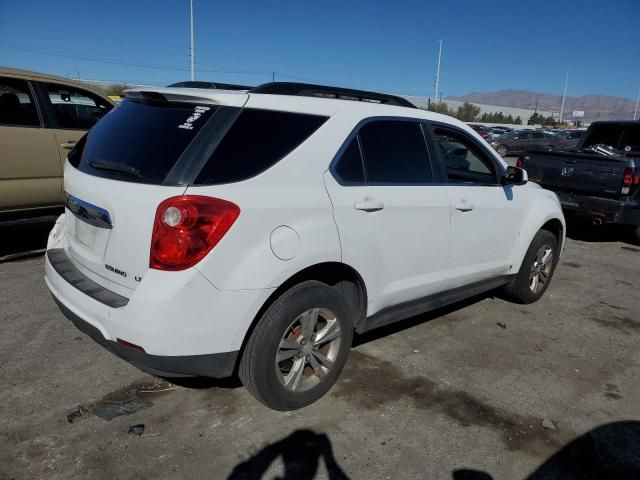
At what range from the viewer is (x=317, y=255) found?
9.19ft

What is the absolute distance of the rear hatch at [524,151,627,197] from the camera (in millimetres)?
7094

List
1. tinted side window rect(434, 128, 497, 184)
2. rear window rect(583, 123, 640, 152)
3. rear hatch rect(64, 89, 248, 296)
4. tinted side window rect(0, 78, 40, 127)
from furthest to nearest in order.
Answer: rear window rect(583, 123, 640, 152), tinted side window rect(0, 78, 40, 127), tinted side window rect(434, 128, 497, 184), rear hatch rect(64, 89, 248, 296)

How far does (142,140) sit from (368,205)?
1324 millimetres

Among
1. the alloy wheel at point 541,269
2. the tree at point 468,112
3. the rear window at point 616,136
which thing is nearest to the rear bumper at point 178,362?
the alloy wheel at point 541,269

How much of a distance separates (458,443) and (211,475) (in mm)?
1330

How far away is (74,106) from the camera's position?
6031 millimetres

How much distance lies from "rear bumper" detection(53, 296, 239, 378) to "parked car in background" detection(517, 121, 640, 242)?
6.36 meters

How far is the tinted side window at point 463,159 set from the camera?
391 centimetres

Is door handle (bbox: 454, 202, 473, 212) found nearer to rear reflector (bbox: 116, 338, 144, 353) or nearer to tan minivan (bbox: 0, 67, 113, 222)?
rear reflector (bbox: 116, 338, 144, 353)

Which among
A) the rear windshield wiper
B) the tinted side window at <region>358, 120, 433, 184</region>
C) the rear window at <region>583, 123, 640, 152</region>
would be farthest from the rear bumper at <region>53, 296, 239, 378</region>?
the rear window at <region>583, 123, 640, 152</region>

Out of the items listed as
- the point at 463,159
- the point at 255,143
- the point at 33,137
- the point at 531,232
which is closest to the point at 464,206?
the point at 463,159

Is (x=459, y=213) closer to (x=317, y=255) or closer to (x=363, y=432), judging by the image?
(x=317, y=255)

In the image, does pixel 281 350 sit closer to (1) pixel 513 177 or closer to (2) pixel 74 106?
(1) pixel 513 177

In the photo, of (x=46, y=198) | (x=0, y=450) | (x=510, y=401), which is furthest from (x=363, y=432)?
(x=46, y=198)
